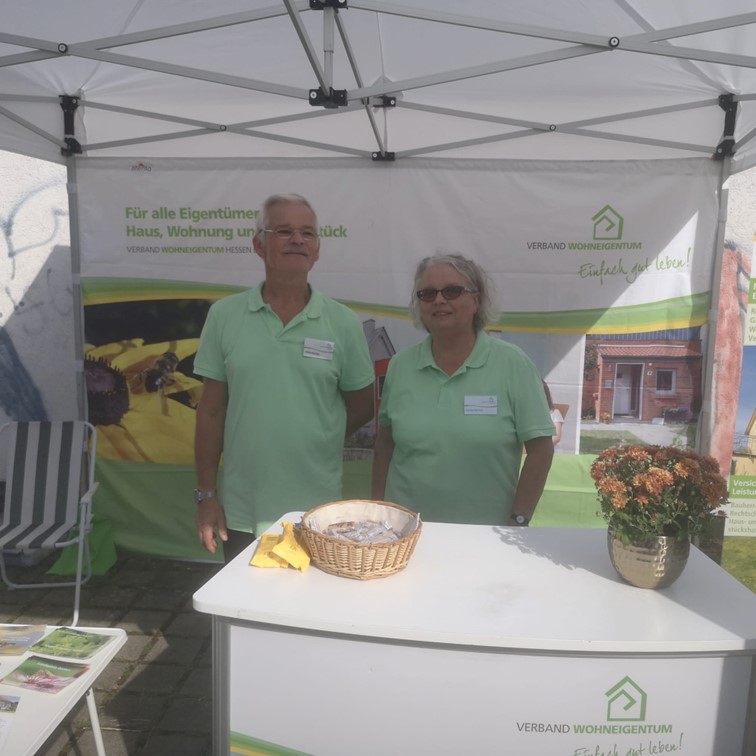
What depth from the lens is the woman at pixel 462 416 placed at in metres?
1.97

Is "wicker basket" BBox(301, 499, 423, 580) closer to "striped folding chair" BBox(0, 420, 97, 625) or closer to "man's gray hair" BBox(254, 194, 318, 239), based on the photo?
"man's gray hair" BBox(254, 194, 318, 239)

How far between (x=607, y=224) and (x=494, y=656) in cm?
284

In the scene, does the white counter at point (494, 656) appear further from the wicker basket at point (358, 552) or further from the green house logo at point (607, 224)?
the green house logo at point (607, 224)

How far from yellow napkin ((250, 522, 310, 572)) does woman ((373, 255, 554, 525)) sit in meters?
0.55

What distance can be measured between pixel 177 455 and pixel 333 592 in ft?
9.02

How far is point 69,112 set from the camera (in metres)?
3.41

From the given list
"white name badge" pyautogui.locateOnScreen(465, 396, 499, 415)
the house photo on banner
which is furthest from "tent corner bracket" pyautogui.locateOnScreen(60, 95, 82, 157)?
"white name badge" pyautogui.locateOnScreen(465, 396, 499, 415)

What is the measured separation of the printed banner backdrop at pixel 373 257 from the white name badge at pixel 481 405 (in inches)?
69.3

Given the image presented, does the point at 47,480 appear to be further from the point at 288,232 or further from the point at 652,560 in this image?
the point at 652,560

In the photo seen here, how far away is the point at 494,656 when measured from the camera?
4.15 ft

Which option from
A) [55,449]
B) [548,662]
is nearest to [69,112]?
[55,449]

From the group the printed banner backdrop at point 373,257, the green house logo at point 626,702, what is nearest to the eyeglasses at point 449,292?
the green house logo at point 626,702

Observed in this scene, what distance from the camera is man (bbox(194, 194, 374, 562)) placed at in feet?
6.97

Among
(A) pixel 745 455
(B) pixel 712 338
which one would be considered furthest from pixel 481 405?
(A) pixel 745 455
